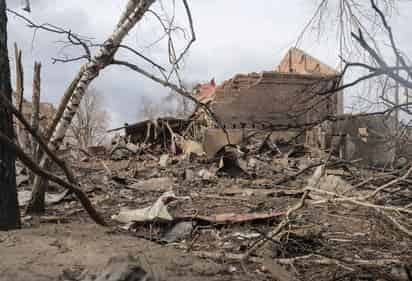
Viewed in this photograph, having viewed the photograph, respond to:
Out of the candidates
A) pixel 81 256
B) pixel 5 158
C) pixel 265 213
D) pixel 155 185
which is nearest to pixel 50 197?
pixel 155 185

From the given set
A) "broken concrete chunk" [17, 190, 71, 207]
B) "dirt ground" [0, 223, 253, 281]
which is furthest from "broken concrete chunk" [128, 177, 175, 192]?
"dirt ground" [0, 223, 253, 281]

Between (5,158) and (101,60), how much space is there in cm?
157

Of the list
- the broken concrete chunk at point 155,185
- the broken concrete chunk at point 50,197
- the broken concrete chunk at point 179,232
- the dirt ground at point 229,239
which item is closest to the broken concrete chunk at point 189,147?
the broken concrete chunk at point 155,185

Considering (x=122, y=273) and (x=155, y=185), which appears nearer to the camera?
(x=122, y=273)

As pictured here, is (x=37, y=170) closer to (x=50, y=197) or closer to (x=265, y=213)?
(x=265, y=213)

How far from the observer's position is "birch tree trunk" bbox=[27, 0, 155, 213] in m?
4.91

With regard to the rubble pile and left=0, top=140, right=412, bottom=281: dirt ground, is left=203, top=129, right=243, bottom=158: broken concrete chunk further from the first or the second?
left=0, top=140, right=412, bottom=281: dirt ground

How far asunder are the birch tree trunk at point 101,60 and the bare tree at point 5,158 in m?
0.95

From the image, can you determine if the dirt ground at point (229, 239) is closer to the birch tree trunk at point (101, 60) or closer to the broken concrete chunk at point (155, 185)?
the broken concrete chunk at point (155, 185)

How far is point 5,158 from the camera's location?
3986 millimetres

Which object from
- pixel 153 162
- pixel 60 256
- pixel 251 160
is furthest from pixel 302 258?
pixel 153 162

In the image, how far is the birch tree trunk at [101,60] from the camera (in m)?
4.91

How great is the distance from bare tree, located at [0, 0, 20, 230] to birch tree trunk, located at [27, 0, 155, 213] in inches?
37.2

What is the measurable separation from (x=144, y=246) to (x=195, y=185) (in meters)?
3.91
